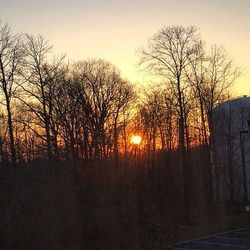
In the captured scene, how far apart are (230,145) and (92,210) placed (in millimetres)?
23633

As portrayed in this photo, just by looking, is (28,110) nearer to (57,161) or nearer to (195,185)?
(195,185)

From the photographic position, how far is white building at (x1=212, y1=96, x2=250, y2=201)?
4028cm

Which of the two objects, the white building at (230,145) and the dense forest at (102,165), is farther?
the white building at (230,145)

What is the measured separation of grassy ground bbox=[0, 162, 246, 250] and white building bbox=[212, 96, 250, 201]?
12.6 m

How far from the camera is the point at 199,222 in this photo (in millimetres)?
29062

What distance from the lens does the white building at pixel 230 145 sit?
1586 inches

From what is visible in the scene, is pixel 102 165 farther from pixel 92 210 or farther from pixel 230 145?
pixel 230 145

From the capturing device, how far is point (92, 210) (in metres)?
19.3

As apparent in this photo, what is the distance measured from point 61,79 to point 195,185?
17796mm

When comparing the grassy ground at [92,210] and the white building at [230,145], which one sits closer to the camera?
the grassy ground at [92,210]

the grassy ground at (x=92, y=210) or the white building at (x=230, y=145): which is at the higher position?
the white building at (x=230, y=145)

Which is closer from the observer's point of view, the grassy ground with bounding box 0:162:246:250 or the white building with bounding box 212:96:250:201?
the grassy ground with bounding box 0:162:246:250

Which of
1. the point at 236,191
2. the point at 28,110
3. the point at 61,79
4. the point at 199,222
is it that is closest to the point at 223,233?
the point at 199,222

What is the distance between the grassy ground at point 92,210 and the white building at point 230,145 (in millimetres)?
12609
